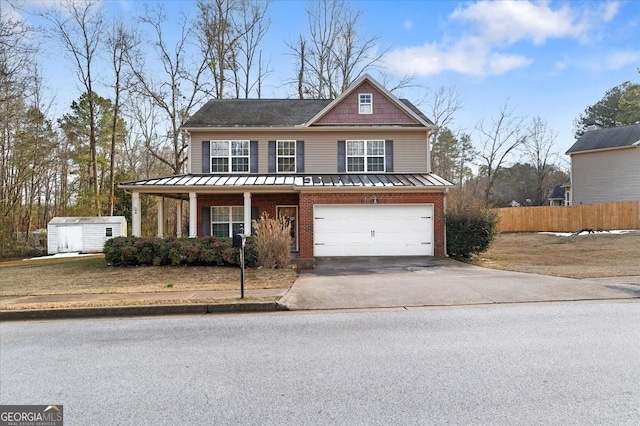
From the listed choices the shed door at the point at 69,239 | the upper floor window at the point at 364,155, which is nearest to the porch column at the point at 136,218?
the shed door at the point at 69,239

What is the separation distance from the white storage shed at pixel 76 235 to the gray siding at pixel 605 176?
3320 centimetres

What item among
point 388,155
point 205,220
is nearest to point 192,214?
point 205,220

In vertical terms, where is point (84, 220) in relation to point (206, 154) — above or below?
below

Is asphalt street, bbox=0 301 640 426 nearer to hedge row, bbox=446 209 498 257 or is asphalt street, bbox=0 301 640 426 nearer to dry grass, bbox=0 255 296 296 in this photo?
dry grass, bbox=0 255 296 296

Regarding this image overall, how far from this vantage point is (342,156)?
19.9 meters

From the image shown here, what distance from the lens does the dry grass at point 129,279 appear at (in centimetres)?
1084

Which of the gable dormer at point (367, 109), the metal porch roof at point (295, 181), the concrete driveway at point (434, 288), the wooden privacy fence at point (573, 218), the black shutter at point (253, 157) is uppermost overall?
the gable dormer at point (367, 109)

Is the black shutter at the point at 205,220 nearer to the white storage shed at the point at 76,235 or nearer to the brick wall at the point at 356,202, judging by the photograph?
the brick wall at the point at 356,202

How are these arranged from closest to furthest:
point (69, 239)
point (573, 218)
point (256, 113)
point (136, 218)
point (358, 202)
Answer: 1. point (136, 218)
2. point (358, 202)
3. point (256, 113)
4. point (69, 239)
5. point (573, 218)

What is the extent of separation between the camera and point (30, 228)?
30.7 metres

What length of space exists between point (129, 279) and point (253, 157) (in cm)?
891

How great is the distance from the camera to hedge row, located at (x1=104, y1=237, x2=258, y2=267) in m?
14.6

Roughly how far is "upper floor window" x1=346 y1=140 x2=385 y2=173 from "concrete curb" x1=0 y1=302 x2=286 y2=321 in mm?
12521

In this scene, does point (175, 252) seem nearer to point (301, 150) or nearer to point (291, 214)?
point (291, 214)
